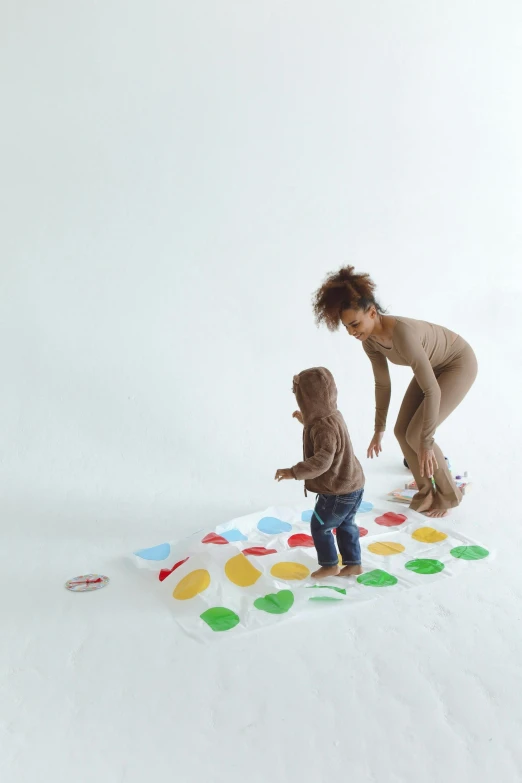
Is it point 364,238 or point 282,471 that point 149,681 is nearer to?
point 282,471

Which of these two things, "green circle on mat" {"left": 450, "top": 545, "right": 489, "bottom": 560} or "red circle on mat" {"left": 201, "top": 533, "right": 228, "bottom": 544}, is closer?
"green circle on mat" {"left": 450, "top": 545, "right": 489, "bottom": 560}

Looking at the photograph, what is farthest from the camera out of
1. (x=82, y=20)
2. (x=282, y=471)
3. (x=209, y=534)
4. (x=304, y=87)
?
(x=304, y=87)

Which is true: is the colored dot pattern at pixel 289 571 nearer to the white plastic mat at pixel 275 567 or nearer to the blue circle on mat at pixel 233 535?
the white plastic mat at pixel 275 567

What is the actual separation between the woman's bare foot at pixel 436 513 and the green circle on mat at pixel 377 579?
0.62 m

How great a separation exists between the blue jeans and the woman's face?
65cm

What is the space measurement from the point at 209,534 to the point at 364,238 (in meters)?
2.29

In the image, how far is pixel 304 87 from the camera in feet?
13.4

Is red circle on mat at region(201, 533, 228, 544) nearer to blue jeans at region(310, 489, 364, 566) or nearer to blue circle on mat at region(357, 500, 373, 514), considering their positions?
blue jeans at region(310, 489, 364, 566)

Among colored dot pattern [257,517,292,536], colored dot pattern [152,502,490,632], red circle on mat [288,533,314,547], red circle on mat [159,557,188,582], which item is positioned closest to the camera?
colored dot pattern [152,502,490,632]

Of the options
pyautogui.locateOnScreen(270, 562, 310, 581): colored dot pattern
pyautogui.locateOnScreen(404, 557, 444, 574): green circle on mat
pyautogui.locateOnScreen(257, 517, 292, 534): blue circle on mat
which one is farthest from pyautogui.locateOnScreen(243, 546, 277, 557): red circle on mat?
pyautogui.locateOnScreen(404, 557, 444, 574): green circle on mat

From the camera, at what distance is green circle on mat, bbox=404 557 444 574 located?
232 centimetres

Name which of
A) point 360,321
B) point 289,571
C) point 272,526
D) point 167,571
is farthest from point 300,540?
point 360,321

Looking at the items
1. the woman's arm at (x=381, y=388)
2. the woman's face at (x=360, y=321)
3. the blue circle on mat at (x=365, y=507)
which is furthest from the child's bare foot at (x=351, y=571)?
the woman's face at (x=360, y=321)

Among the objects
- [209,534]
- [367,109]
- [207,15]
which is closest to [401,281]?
[367,109]
